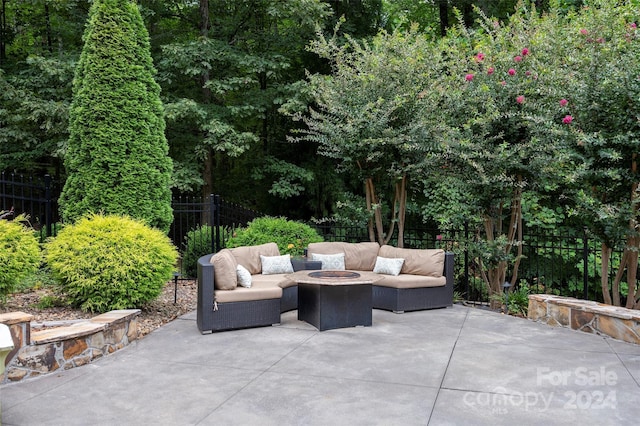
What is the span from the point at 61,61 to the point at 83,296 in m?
8.04

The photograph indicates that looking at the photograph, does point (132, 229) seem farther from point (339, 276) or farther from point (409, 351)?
point (409, 351)

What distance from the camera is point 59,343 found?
404 cm

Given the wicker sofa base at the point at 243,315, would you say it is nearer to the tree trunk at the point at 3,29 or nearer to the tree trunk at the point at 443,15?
the tree trunk at the point at 443,15

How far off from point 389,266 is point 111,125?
4700 mm

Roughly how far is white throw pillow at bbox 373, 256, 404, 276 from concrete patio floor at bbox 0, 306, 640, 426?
1.48 m

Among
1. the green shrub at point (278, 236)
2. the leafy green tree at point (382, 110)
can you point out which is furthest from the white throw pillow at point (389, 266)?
the green shrub at point (278, 236)

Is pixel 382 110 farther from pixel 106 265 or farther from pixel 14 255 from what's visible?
pixel 14 255

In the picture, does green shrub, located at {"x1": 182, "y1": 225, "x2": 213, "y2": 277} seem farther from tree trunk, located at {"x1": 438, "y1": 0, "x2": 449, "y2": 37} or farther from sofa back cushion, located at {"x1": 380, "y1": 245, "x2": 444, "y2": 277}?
tree trunk, located at {"x1": 438, "y1": 0, "x2": 449, "y2": 37}

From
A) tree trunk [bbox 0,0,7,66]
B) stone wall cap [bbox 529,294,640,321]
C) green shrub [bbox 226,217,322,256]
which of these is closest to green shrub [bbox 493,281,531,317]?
stone wall cap [bbox 529,294,640,321]

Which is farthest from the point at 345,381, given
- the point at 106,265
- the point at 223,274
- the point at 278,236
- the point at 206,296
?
the point at 278,236

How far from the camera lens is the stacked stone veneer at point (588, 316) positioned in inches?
195

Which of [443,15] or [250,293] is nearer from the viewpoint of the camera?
[250,293]

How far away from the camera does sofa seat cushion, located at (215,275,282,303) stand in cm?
543

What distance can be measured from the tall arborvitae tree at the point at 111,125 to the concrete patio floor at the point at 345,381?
304 cm
